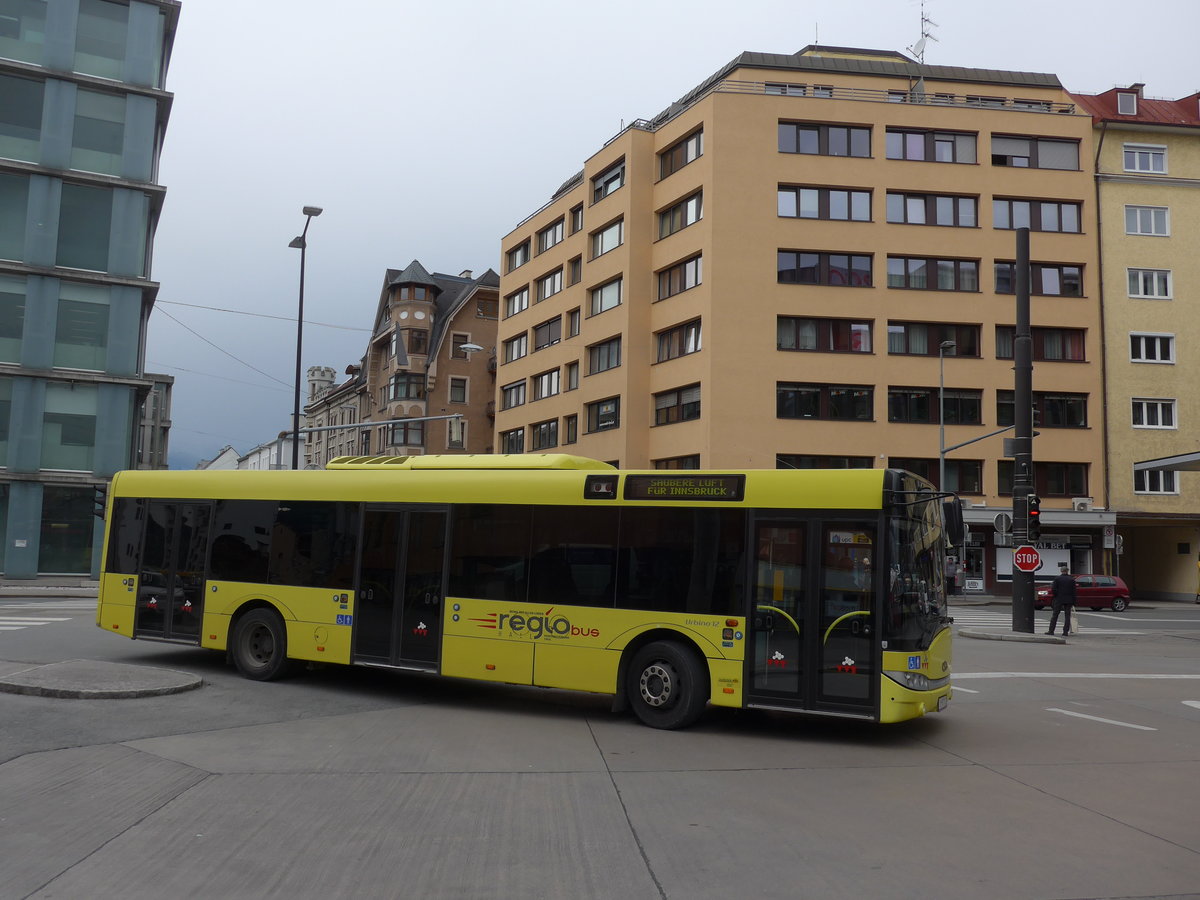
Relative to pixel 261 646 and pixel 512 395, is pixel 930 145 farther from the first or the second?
pixel 261 646

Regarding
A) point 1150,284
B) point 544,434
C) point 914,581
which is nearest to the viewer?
point 914,581

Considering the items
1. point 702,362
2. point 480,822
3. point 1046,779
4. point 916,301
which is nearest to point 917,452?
point 916,301

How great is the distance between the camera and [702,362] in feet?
143

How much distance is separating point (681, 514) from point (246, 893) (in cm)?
638

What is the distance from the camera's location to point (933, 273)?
4559cm

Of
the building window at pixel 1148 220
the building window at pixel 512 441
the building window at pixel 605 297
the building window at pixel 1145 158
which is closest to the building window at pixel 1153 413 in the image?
the building window at pixel 1148 220

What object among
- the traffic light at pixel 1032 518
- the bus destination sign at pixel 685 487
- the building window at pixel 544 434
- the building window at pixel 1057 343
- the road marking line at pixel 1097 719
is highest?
the building window at pixel 1057 343

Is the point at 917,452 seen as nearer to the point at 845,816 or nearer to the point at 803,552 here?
the point at 803,552

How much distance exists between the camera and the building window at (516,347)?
199ft

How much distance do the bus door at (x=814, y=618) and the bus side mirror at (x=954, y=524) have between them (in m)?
0.85

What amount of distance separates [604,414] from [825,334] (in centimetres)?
1157

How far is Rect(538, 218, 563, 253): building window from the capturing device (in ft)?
187

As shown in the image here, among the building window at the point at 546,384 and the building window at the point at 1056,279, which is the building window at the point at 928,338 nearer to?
the building window at the point at 1056,279

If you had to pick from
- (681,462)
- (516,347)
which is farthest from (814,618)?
(516,347)
